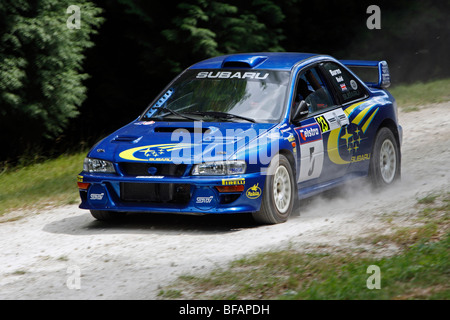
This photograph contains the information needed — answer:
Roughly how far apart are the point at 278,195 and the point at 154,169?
129cm

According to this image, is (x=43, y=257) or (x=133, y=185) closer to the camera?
(x=43, y=257)

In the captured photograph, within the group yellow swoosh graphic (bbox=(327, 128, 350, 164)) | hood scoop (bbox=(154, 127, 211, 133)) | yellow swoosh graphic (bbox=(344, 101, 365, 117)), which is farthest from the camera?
yellow swoosh graphic (bbox=(344, 101, 365, 117))

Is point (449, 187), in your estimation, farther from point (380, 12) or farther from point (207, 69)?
point (380, 12)

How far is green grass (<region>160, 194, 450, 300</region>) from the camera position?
543cm

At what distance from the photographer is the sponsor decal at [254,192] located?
7.65m

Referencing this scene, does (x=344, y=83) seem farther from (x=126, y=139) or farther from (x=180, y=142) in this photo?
(x=126, y=139)

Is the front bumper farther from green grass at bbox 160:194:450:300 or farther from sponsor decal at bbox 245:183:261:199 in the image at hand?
green grass at bbox 160:194:450:300

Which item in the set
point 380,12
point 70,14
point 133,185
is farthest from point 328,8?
point 133,185

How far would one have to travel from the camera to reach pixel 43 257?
282 inches

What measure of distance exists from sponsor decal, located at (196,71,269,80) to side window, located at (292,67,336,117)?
41cm

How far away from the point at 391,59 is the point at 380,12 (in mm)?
1560

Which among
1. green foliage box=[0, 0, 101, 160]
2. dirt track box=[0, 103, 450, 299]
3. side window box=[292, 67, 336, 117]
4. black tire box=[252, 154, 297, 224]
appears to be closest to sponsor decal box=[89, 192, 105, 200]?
dirt track box=[0, 103, 450, 299]
